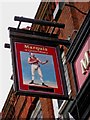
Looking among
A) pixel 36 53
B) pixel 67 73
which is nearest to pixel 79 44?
pixel 36 53

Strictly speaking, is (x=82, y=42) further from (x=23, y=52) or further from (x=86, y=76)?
(x=23, y=52)

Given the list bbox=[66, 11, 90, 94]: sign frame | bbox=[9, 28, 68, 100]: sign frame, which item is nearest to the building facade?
bbox=[66, 11, 90, 94]: sign frame

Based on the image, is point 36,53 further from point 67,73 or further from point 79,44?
point 67,73

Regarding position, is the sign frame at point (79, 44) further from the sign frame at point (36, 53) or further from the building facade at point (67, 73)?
the sign frame at point (36, 53)

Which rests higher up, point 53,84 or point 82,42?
point 82,42

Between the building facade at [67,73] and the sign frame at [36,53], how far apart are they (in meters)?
0.35

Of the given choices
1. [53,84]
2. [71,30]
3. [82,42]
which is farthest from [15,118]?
[82,42]

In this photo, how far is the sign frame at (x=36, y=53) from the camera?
34.7ft

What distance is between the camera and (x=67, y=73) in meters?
13.5

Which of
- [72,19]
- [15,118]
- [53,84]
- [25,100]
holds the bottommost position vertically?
[15,118]

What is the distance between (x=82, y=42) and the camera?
10008mm

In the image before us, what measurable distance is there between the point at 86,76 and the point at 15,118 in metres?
10.4

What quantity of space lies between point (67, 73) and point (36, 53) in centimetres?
220

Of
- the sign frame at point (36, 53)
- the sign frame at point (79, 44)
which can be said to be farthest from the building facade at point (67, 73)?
the sign frame at point (36, 53)
